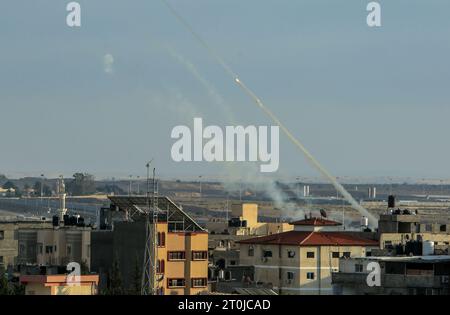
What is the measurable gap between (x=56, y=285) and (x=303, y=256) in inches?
1085

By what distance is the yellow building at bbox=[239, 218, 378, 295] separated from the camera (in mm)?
100250

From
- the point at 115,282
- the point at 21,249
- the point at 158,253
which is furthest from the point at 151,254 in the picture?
the point at 21,249

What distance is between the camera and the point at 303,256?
336 feet

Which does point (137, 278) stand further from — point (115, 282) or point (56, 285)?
point (56, 285)

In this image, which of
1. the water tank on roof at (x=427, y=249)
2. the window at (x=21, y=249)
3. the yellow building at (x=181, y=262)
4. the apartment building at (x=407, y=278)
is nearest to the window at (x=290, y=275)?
the yellow building at (x=181, y=262)

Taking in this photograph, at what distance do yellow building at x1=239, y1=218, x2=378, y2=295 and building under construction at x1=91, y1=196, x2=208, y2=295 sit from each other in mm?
4472

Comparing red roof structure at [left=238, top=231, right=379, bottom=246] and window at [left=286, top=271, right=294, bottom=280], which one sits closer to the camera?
window at [left=286, top=271, right=294, bottom=280]

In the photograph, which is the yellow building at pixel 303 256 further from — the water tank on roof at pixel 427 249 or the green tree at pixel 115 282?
the green tree at pixel 115 282

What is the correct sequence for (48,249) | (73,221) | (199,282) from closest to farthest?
(199,282), (48,249), (73,221)

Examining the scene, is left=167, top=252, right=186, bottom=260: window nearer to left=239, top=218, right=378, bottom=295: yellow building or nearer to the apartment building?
left=239, top=218, right=378, bottom=295: yellow building

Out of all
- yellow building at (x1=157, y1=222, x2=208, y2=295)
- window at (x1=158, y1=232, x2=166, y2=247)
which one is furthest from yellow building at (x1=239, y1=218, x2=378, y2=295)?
window at (x1=158, y1=232, x2=166, y2=247)

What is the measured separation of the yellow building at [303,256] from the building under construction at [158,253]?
4.47 m
